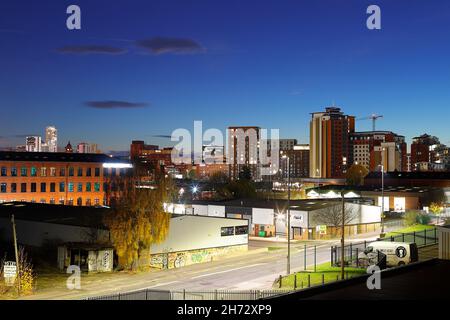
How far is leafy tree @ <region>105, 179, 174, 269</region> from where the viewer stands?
109 feet

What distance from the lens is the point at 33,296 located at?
2598 cm

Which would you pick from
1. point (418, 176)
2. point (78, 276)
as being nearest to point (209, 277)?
point (78, 276)

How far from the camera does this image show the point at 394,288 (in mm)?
14820

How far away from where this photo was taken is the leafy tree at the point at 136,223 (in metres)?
33.2

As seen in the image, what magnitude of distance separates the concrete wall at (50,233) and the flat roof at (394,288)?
74.4 ft

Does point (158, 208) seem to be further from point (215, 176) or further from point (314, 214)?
point (215, 176)

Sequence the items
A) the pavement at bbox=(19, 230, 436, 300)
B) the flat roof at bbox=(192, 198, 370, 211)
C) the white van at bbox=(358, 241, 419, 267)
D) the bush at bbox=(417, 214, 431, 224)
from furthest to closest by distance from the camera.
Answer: the bush at bbox=(417, 214, 431, 224)
the flat roof at bbox=(192, 198, 370, 211)
the white van at bbox=(358, 241, 419, 267)
the pavement at bbox=(19, 230, 436, 300)

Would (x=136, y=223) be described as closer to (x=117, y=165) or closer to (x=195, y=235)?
(x=195, y=235)

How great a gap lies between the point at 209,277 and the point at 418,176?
85984mm

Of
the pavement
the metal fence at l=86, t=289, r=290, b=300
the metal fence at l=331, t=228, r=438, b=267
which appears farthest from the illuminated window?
the metal fence at l=86, t=289, r=290, b=300

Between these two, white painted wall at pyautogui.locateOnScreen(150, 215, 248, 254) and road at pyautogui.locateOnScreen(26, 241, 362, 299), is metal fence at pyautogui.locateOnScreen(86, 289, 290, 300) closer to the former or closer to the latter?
road at pyautogui.locateOnScreen(26, 241, 362, 299)

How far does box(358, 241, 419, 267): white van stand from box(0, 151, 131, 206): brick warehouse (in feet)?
178

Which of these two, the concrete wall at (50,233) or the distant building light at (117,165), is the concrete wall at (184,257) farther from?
the distant building light at (117,165)

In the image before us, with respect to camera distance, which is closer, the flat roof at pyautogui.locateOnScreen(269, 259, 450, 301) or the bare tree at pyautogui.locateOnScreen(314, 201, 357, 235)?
the flat roof at pyautogui.locateOnScreen(269, 259, 450, 301)
